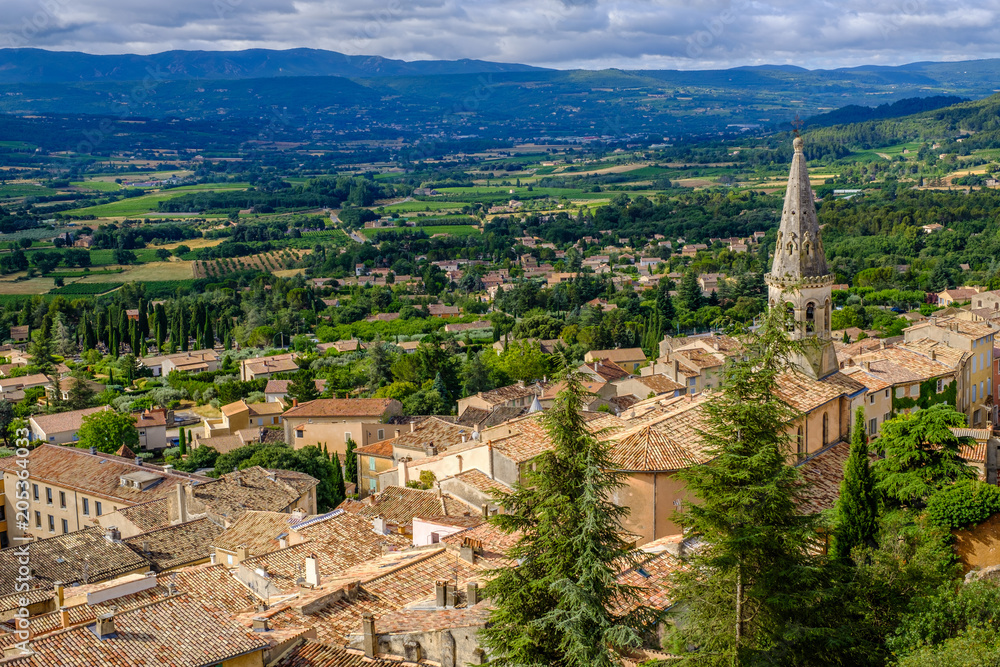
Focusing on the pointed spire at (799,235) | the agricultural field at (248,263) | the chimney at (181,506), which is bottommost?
the agricultural field at (248,263)

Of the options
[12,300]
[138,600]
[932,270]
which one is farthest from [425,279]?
[138,600]

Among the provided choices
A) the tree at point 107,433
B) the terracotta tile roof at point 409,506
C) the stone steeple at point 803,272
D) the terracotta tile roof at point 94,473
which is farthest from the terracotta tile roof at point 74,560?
the tree at point 107,433

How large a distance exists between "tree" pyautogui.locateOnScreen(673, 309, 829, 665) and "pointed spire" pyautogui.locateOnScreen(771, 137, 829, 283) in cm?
1629

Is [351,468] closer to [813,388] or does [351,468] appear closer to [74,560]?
[74,560]

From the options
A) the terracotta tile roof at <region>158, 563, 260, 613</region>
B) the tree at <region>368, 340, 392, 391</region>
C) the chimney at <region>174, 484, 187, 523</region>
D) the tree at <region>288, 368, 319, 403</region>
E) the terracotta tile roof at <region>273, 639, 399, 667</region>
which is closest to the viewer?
A: the terracotta tile roof at <region>273, 639, 399, 667</region>

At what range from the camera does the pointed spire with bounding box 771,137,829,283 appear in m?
32.4

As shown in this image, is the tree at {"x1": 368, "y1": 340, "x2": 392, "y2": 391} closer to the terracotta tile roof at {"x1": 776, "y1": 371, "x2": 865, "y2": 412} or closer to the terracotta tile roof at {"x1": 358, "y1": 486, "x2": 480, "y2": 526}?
the terracotta tile roof at {"x1": 358, "y1": 486, "x2": 480, "y2": 526}

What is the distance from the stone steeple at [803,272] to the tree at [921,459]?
5.96 metres

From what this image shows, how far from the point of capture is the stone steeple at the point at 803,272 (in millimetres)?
32438

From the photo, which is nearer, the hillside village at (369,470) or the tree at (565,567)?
the tree at (565,567)

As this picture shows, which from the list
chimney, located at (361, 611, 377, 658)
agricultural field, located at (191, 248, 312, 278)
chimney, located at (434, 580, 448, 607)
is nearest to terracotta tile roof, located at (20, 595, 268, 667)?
chimney, located at (361, 611, 377, 658)

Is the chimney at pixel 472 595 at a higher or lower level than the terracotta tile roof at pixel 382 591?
higher

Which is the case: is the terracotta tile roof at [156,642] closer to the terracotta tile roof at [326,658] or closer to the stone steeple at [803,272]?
the terracotta tile roof at [326,658]

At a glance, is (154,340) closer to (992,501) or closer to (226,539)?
(226,539)
